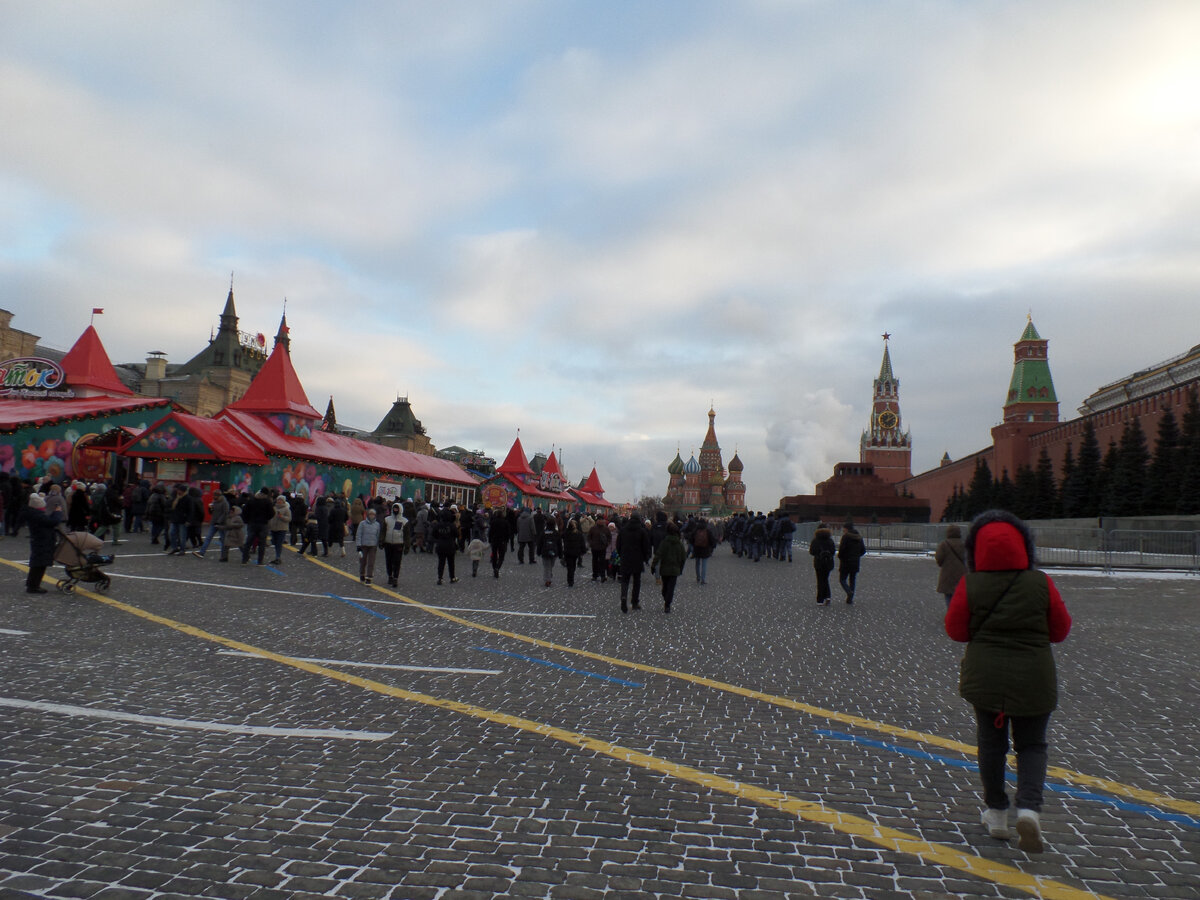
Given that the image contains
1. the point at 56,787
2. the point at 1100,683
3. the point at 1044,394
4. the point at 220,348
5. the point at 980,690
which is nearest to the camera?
the point at 980,690

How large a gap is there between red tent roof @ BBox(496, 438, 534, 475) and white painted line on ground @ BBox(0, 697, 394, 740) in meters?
45.4

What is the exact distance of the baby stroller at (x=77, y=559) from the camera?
11.6m

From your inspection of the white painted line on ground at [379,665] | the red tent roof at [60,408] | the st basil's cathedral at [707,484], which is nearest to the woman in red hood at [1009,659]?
the white painted line on ground at [379,665]

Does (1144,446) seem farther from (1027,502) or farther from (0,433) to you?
(0,433)

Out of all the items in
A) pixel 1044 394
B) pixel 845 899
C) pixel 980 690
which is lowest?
pixel 845 899

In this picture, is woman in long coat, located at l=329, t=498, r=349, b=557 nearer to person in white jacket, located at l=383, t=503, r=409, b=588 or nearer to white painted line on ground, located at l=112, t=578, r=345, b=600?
person in white jacket, located at l=383, t=503, r=409, b=588

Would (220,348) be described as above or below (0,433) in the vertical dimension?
above

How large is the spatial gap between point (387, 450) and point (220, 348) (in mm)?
63265

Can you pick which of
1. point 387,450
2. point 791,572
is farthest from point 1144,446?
point 387,450

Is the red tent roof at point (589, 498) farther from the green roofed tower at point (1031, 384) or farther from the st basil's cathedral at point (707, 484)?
the st basil's cathedral at point (707, 484)

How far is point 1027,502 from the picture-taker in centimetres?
5497

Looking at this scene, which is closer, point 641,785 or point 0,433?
point 641,785

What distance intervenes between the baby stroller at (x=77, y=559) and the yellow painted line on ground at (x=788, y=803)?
670 centimetres

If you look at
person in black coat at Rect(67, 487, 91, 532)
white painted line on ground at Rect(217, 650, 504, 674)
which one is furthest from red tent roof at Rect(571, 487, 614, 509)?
white painted line on ground at Rect(217, 650, 504, 674)
